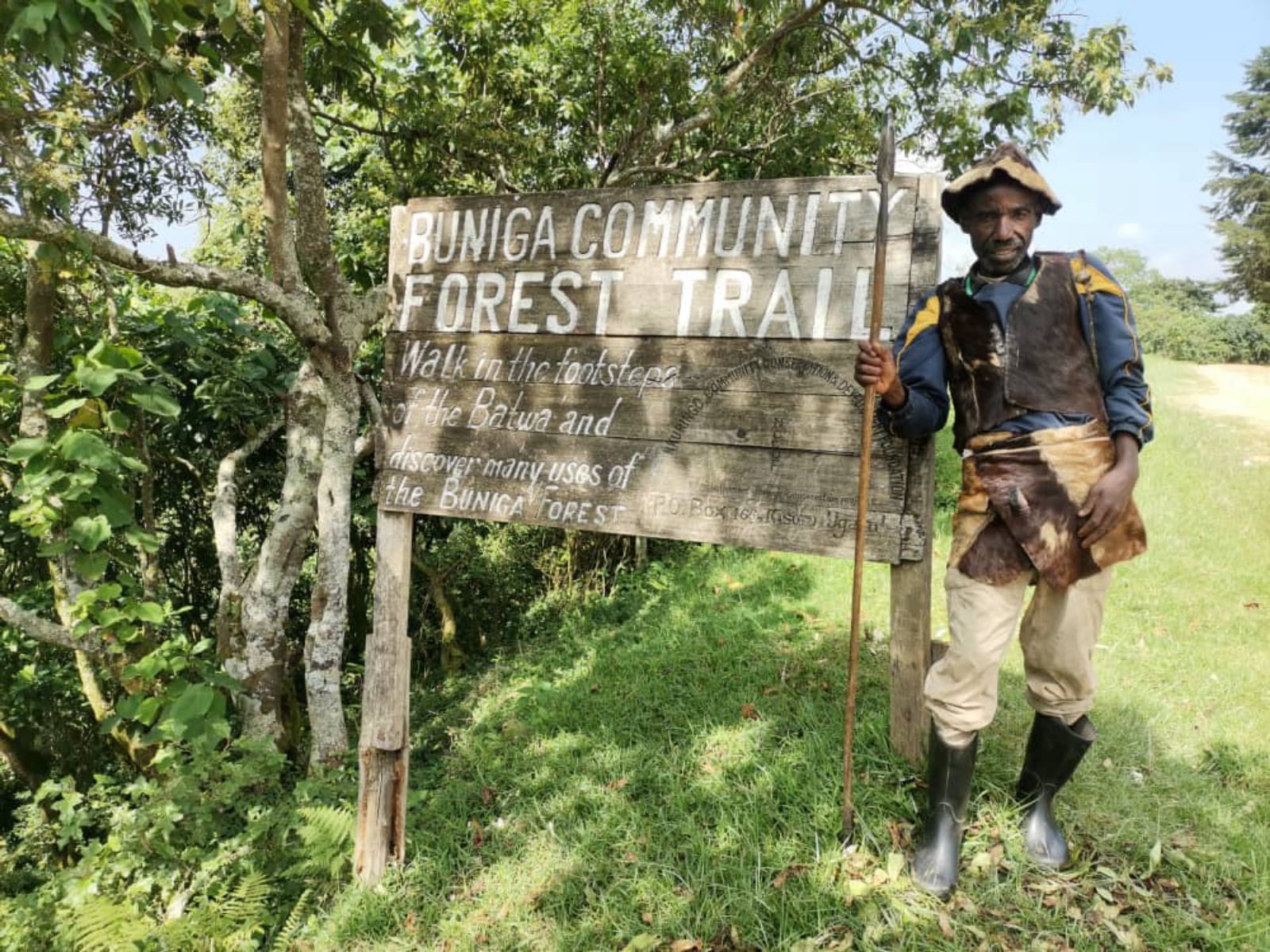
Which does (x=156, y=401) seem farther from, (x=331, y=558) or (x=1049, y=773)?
(x=1049, y=773)

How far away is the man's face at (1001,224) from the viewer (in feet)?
7.27

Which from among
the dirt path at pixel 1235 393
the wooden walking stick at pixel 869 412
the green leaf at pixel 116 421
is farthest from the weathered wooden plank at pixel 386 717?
the dirt path at pixel 1235 393

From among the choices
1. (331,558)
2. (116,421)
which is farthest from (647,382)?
(116,421)

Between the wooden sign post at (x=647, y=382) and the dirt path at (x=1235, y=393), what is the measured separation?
11855 millimetres

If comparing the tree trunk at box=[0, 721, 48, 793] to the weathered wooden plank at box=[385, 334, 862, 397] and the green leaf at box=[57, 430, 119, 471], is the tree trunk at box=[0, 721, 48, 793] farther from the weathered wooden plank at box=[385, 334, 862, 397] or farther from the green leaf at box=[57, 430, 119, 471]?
the weathered wooden plank at box=[385, 334, 862, 397]

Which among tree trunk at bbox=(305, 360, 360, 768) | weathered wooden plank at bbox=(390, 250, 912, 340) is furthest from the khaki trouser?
tree trunk at bbox=(305, 360, 360, 768)

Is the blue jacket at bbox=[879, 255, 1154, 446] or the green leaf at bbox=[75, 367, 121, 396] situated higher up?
the blue jacket at bbox=[879, 255, 1154, 446]

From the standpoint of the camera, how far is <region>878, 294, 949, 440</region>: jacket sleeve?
2.26 m

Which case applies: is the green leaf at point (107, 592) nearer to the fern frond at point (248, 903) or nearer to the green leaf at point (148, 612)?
the green leaf at point (148, 612)

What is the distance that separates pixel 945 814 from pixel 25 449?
3.65 m

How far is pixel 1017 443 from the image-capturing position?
87.5 inches

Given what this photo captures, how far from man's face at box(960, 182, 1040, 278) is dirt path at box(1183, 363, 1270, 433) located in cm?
1167

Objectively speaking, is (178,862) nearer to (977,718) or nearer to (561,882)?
(561,882)

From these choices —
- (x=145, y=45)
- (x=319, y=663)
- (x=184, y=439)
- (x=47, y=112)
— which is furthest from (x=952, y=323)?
(x=184, y=439)
